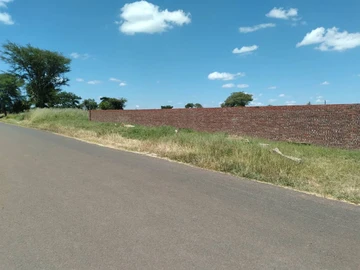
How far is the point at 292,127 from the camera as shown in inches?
726

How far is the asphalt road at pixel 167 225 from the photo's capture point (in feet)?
10.6

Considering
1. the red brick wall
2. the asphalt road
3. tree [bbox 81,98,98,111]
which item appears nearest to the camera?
the asphalt road

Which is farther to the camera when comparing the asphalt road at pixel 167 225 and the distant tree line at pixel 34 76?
the distant tree line at pixel 34 76

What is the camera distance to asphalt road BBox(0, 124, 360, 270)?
3227mm

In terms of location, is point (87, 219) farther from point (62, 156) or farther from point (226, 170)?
point (62, 156)

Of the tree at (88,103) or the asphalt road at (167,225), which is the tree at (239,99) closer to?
the tree at (88,103)

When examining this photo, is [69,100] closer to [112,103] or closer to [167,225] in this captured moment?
[112,103]

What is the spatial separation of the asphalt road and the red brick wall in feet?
38.8

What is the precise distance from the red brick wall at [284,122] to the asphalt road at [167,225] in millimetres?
11820

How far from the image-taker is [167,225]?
4176mm

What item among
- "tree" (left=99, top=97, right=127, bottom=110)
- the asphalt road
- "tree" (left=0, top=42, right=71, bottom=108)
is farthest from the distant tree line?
the asphalt road

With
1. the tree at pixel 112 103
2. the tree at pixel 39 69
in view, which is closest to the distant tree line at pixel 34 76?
the tree at pixel 39 69

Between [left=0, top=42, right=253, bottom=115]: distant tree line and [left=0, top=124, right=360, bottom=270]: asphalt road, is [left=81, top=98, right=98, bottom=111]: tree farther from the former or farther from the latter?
[left=0, top=124, right=360, bottom=270]: asphalt road

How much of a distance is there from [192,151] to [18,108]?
80.2m
